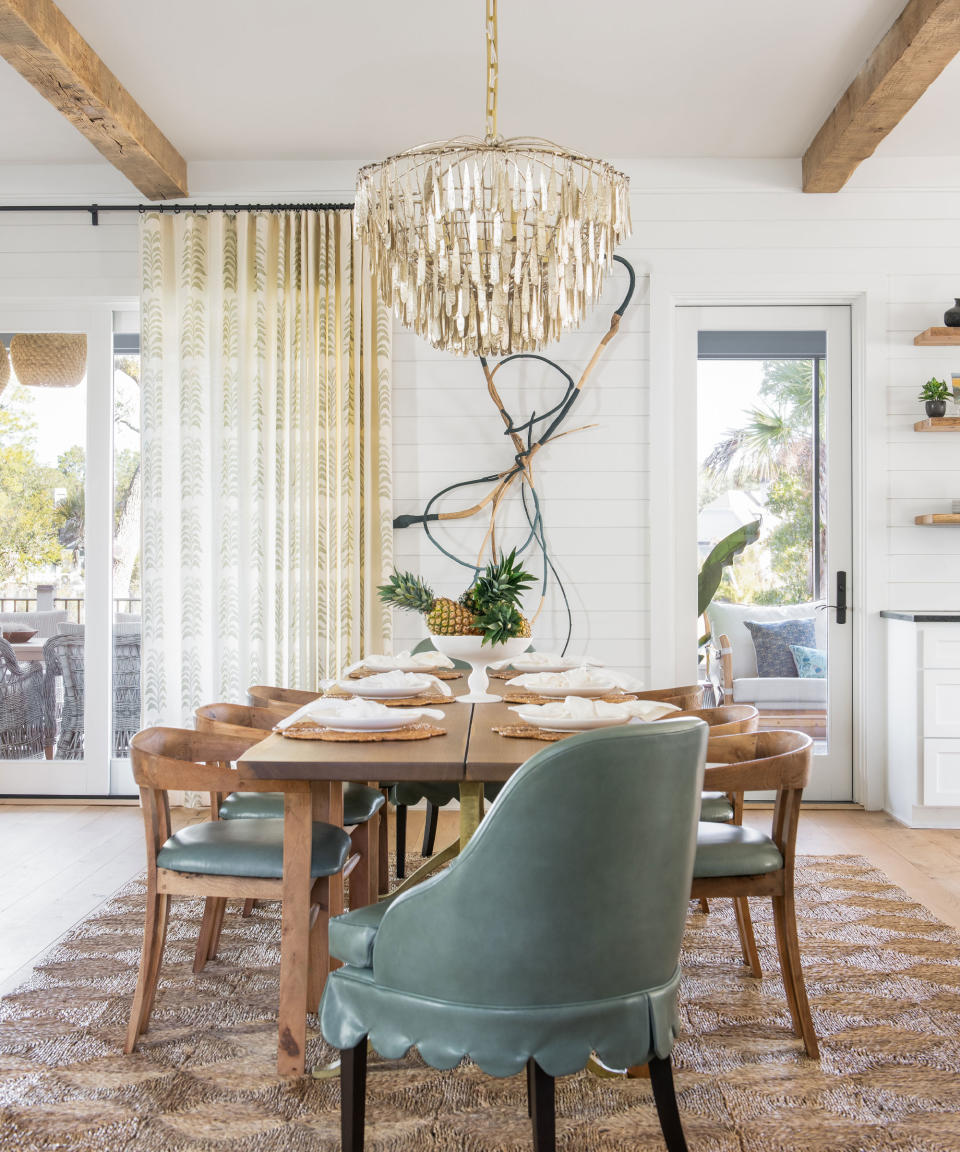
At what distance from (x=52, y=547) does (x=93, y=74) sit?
2.09 m

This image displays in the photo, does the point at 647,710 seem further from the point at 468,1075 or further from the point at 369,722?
the point at 468,1075

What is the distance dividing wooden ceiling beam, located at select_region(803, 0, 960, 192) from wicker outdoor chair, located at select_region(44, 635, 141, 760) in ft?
12.1

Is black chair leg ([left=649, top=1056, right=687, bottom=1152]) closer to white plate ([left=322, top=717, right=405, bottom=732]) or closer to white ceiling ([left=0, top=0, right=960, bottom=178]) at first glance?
white plate ([left=322, top=717, right=405, bottom=732])

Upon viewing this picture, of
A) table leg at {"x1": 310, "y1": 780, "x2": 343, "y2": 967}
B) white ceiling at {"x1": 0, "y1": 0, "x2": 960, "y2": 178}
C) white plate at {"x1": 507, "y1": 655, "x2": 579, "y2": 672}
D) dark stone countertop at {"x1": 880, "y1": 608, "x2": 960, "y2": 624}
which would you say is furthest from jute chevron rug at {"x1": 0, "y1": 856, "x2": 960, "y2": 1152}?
white ceiling at {"x1": 0, "y1": 0, "x2": 960, "y2": 178}

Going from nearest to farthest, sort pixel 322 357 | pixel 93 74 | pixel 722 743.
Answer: pixel 722 743
pixel 93 74
pixel 322 357

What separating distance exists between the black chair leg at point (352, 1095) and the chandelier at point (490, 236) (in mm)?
1781

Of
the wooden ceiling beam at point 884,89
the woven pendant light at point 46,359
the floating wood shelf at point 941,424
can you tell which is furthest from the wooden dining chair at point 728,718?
the woven pendant light at point 46,359

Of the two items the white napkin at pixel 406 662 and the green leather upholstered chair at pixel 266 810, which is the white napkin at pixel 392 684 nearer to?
the green leather upholstered chair at pixel 266 810

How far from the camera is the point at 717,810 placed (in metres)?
2.64

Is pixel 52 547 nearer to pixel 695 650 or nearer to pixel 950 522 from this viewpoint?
pixel 695 650

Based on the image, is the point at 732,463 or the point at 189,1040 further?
the point at 732,463

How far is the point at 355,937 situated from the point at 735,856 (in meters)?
0.91

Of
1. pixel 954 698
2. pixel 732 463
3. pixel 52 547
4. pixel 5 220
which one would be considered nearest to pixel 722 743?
pixel 954 698

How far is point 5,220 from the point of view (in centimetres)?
448
